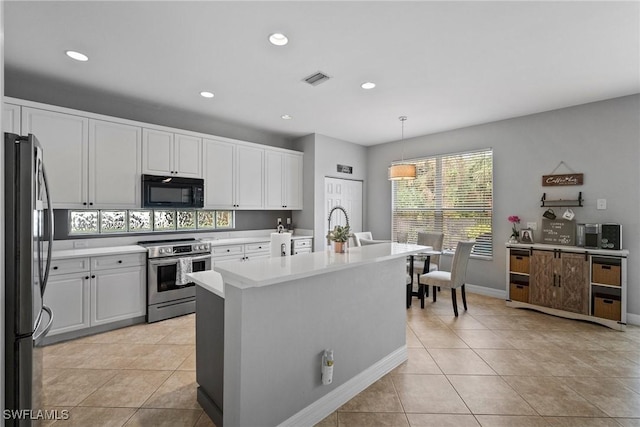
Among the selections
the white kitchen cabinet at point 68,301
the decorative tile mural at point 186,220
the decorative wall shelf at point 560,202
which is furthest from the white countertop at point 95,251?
the decorative wall shelf at point 560,202

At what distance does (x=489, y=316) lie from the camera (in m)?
3.82

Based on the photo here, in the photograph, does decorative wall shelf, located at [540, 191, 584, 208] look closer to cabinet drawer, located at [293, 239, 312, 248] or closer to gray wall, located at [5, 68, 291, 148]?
cabinet drawer, located at [293, 239, 312, 248]

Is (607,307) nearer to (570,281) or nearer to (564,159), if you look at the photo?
(570,281)

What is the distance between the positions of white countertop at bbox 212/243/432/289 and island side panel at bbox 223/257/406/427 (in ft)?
0.28

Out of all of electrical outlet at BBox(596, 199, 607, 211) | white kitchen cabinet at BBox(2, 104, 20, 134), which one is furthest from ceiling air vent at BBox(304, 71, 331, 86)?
electrical outlet at BBox(596, 199, 607, 211)

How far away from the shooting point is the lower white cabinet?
295cm

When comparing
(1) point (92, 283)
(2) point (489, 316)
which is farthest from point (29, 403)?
(2) point (489, 316)

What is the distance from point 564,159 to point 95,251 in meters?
5.94

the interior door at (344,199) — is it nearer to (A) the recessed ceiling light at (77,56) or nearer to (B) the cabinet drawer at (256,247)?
(B) the cabinet drawer at (256,247)

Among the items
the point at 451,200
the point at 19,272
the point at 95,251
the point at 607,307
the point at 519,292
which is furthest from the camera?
the point at 451,200

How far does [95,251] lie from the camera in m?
3.29

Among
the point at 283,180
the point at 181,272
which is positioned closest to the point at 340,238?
the point at 181,272

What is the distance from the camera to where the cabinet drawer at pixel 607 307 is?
3.42 metres

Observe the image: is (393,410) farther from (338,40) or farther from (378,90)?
(378,90)
